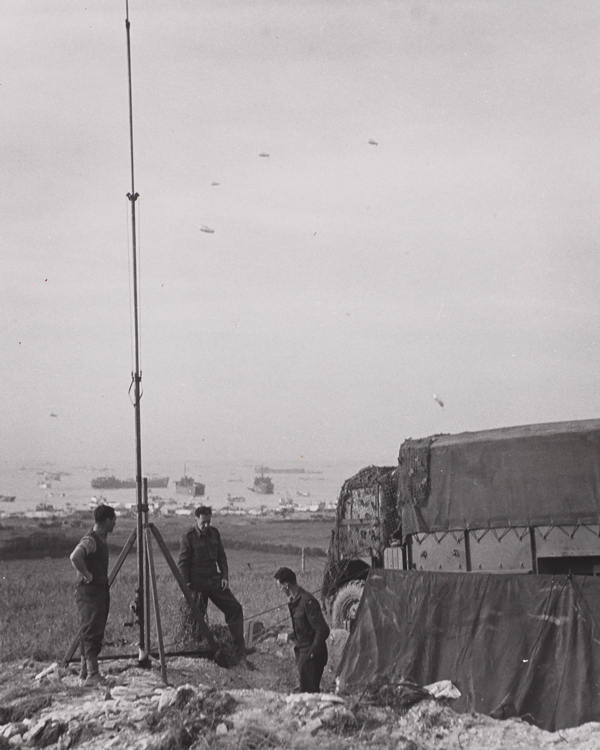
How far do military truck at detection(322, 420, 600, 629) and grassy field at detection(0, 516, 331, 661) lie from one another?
216 cm

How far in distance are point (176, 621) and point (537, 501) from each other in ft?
21.0

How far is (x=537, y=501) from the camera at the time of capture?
11109mm

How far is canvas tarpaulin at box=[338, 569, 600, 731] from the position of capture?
7.91 m

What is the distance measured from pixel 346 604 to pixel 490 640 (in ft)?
17.1

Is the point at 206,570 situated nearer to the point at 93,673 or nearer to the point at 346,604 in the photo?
the point at 93,673

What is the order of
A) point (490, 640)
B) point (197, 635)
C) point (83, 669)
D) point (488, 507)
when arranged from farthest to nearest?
point (488, 507), point (197, 635), point (83, 669), point (490, 640)

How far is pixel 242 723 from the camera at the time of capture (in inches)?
285

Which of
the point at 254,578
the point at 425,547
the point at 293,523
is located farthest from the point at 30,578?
the point at 293,523

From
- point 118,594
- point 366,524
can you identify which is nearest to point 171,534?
point 118,594

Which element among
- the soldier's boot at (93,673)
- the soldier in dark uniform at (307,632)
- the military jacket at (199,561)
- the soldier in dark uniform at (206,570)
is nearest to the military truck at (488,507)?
the soldier in dark uniform at (206,570)

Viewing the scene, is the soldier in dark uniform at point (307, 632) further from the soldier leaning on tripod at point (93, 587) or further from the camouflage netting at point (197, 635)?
the camouflage netting at point (197, 635)

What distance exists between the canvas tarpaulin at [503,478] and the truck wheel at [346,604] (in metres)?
1.49

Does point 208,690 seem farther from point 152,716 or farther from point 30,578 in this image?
point 30,578

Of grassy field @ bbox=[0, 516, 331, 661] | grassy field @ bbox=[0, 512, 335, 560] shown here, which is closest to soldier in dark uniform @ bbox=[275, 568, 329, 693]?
grassy field @ bbox=[0, 516, 331, 661]
